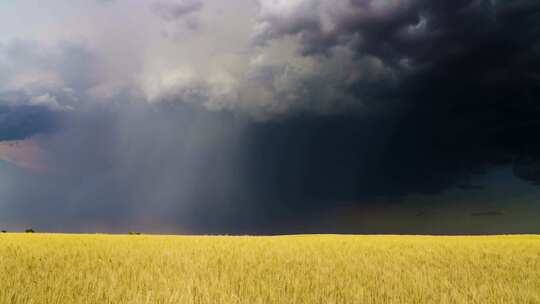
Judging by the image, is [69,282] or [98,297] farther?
[69,282]

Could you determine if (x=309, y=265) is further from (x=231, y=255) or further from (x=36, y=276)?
(x=36, y=276)

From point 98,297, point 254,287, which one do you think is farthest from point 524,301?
point 98,297

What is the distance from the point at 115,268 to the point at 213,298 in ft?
14.2

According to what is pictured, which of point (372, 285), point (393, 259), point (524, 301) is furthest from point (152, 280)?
point (393, 259)

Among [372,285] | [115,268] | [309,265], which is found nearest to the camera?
[372,285]

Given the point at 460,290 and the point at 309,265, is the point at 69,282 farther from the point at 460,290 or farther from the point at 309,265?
the point at 460,290

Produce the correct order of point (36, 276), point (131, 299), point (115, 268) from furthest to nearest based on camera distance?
point (115, 268)
point (36, 276)
point (131, 299)

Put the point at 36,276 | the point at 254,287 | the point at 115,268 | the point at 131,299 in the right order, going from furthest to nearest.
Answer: the point at 115,268 < the point at 36,276 < the point at 254,287 < the point at 131,299

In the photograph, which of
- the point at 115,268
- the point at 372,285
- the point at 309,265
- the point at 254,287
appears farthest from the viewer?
the point at 309,265

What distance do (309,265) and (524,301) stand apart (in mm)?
5622

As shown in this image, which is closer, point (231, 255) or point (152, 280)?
point (152, 280)

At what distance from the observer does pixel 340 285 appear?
27.2ft

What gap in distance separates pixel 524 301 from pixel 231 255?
27.6 ft

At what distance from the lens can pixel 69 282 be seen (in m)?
8.19
